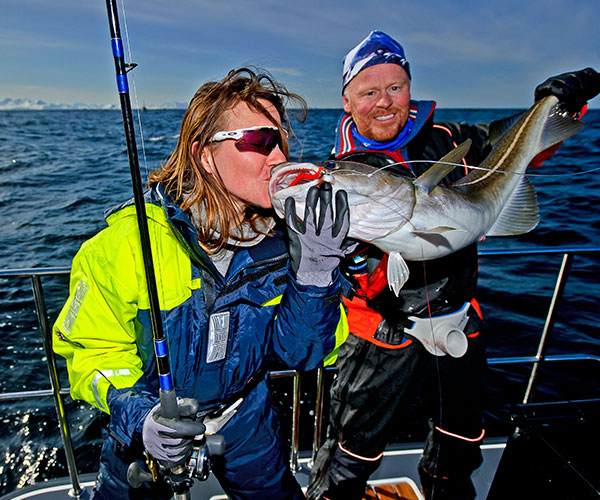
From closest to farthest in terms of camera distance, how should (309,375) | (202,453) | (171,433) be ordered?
(171,433)
(202,453)
(309,375)

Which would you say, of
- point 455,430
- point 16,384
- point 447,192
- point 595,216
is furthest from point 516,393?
point 595,216

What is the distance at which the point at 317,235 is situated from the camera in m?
1.75

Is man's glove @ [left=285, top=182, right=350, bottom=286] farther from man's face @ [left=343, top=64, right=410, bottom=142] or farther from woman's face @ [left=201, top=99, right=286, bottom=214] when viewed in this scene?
man's face @ [left=343, top=64, right=410, bottom=142]

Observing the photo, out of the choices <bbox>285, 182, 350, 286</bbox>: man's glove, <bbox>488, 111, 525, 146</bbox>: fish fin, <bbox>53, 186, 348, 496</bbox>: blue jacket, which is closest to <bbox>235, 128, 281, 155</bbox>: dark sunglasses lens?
<bbox>285, 182, 350, 286</bbox>: man's glove

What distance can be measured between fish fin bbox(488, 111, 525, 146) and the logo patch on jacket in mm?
2099

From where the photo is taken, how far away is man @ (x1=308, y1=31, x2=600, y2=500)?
250 cm

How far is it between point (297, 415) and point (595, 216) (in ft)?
38.7

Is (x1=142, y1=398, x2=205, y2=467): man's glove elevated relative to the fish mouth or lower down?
lower down

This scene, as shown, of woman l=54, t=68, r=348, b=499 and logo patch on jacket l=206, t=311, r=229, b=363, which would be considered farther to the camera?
logo patch on jacket l=206, t=311, r=229, b=363

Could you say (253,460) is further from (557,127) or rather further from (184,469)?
(557,127)

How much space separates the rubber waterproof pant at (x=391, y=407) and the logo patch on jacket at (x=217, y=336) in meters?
1.01

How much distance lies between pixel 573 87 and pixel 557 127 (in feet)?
0.79

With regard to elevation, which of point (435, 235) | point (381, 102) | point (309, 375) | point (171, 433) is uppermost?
point (381, 102)

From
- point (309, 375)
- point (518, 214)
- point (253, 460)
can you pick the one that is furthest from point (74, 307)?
point (309, 375)
